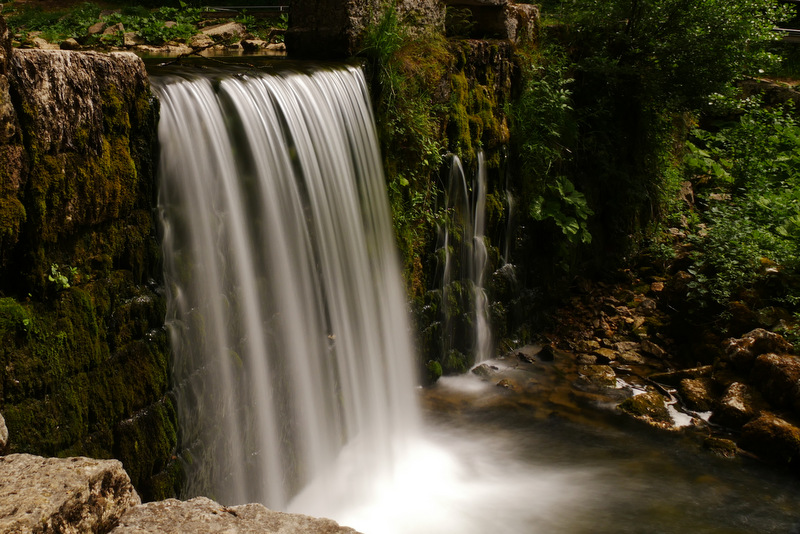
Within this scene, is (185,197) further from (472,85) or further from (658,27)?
(658,27)

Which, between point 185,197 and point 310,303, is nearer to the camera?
point 185,197

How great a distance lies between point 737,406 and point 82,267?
5.42 meters

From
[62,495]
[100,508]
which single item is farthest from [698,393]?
[62,495]

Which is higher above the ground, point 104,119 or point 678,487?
point 104,119

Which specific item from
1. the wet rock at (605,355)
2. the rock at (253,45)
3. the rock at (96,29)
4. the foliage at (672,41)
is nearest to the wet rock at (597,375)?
the wet rock at (605,355)

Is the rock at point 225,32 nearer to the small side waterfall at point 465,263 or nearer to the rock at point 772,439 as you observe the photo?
the small side waterfall at point 465,263

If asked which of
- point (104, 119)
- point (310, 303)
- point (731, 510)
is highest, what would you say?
point (104, 119)

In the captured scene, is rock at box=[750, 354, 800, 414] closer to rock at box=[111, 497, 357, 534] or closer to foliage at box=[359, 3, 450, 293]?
foliage at box=[359, 3, 450, 293]

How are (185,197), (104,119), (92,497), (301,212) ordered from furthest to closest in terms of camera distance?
(301,212)
(185,197)
(104,119)
(92,497)

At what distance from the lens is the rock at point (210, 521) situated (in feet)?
6.98

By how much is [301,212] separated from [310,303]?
0.64 metres

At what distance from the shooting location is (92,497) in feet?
7.02

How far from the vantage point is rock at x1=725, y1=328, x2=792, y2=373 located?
20.9 ft

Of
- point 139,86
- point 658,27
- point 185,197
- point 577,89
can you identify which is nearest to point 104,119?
point 139,86
